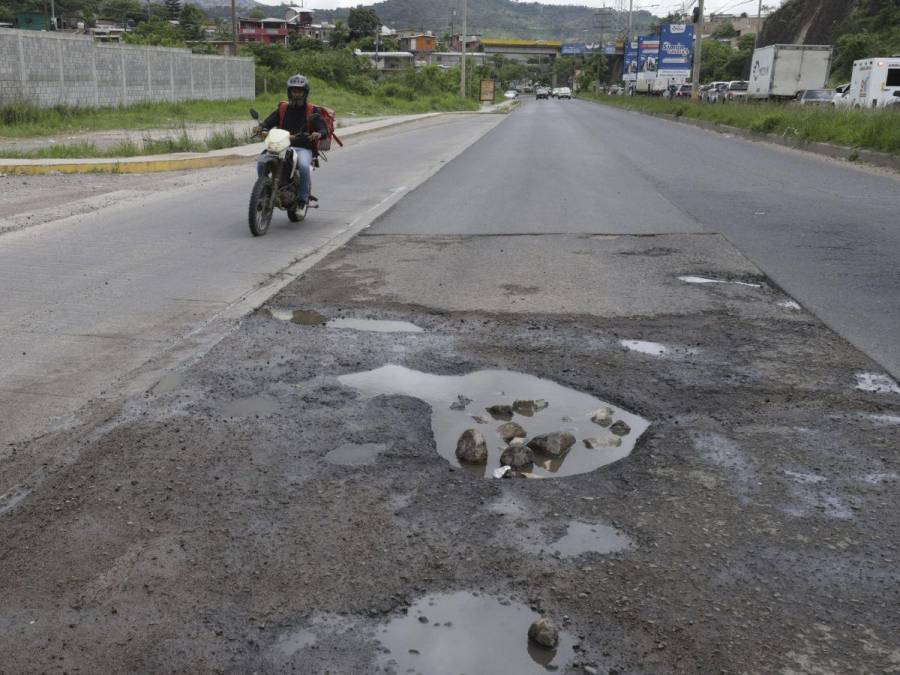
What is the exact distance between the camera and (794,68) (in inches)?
1831

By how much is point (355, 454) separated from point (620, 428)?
4.53 feet

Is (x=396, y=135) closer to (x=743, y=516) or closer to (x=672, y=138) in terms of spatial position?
(x=672, y=138)

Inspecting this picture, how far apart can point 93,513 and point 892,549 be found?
3059 mm

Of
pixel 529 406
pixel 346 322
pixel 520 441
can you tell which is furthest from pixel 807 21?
pixel 520 441

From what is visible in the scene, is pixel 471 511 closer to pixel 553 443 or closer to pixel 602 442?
pixel 553 443

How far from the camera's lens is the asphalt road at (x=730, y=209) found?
24.9ft

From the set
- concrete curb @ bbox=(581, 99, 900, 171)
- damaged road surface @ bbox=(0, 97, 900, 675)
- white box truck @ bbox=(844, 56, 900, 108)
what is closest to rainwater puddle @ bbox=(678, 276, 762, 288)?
damaged road surface @ bbox=(0, 97, 900, 675)

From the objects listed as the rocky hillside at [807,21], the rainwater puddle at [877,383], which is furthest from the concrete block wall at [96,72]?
the rocky hillside at [807,21]

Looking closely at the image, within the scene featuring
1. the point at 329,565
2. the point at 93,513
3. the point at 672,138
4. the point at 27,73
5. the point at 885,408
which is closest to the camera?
the point at 329,565

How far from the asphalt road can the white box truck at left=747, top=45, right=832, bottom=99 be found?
1060 inches

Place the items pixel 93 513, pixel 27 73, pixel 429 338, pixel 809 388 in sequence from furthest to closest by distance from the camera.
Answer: pixel 27 73
pixel 429 338
pixel 809 388
pixel 93 513

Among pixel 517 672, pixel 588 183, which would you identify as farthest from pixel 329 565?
pixel 588 183

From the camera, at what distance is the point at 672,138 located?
29234 mm

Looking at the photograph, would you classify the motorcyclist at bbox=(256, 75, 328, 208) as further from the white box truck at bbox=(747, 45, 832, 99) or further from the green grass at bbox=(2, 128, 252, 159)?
the white box truck at bbox=(747, 45, 832, 99)
